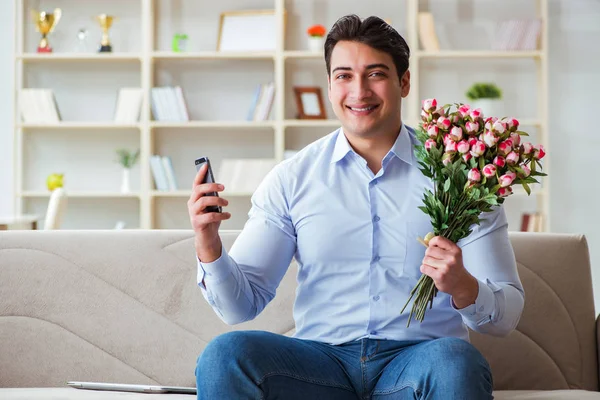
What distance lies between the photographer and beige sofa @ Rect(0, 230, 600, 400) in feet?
7.13

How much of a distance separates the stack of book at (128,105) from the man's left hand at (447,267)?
3.99 meters

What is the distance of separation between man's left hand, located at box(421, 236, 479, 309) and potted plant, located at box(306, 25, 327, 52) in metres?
3.81

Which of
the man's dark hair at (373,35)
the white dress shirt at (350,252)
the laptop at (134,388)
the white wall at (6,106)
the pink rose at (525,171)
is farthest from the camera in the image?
the white wall at (6,106)

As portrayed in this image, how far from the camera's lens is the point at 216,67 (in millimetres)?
5512

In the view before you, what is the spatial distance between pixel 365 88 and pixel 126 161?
145 inches

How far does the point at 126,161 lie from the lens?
537 centimetres

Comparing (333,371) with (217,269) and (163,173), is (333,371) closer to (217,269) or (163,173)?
(217,269)

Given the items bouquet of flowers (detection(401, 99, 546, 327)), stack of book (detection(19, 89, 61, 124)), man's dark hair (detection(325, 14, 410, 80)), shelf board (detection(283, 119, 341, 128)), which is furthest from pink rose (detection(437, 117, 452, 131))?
stack of book (detection(19, 89, 61, 124))

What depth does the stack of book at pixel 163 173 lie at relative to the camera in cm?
530

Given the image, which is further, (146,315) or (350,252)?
(146,315)

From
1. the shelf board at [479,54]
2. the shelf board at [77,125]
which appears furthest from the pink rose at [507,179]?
the shelf board at [77,125]

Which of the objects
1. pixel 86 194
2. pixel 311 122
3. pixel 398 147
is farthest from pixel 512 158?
pixel 86 194

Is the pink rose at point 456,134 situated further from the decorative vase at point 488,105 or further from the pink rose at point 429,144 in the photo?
the decorative vase at point 488,105

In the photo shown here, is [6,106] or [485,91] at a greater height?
[485,91]
